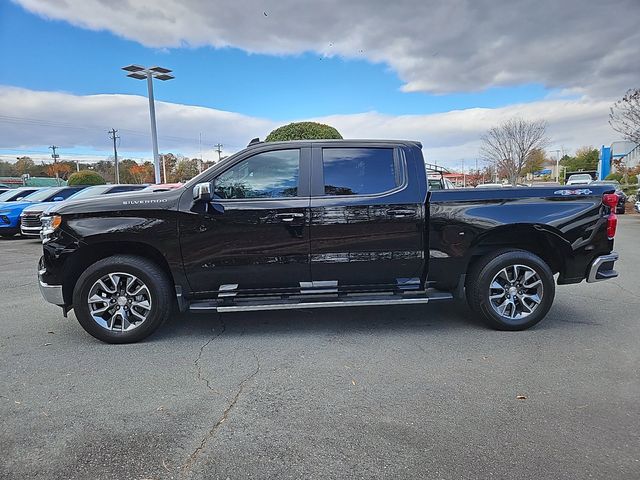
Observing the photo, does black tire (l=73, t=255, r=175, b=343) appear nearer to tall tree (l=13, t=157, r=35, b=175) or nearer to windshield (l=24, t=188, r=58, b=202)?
windshield (l=24, t=188, r=58, b=202)

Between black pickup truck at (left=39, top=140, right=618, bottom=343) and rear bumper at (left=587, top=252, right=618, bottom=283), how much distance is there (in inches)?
0.6

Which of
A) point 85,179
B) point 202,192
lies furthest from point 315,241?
point 85,179

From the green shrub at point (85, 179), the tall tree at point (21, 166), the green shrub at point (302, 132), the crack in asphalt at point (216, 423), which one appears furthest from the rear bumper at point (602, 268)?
the tall tree at point (21, 166)

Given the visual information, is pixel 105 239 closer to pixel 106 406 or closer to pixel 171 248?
pixel 171 248

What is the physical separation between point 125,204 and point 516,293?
4.17m

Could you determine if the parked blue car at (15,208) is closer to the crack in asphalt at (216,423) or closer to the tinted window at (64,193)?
the tinted window at (64,193)

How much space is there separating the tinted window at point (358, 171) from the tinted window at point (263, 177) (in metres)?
0.35

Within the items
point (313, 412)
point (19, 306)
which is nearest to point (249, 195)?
point (313, 412)

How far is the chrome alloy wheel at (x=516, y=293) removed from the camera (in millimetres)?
4633

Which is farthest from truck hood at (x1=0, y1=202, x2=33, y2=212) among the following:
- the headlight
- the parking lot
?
the headlight

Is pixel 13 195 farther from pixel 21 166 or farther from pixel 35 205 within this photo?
pixel 21 166

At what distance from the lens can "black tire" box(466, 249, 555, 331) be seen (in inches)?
181

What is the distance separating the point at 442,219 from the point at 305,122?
10.0 meters

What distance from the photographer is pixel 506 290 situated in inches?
184
